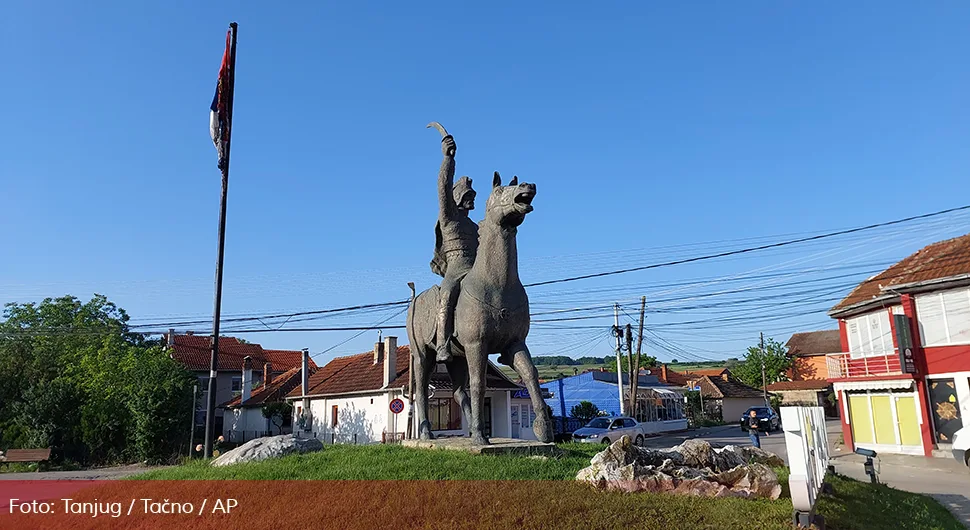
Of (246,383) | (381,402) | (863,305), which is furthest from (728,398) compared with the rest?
(246,383)

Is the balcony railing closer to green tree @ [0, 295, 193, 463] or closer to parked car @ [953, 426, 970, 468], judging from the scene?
parked car @ [953, 426, 970, 468]

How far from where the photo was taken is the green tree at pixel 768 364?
58594 millimetres

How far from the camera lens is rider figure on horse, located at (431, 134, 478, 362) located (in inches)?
346

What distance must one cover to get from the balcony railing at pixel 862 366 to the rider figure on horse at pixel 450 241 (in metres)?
20.1

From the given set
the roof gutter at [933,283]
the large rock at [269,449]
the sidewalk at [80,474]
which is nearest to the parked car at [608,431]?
the roof gutter at [933,283]

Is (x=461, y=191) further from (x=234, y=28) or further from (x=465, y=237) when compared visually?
(x=234, y=28)

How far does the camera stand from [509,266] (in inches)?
319

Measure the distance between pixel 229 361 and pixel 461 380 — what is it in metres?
44.9

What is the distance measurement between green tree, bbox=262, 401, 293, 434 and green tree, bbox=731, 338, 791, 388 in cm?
4226

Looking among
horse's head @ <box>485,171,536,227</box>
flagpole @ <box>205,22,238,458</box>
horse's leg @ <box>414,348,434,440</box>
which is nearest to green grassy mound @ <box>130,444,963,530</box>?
horse's leg @ <box>414,348,434,440</box>

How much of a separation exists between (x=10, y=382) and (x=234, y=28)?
24426 mm

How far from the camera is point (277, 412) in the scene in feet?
114

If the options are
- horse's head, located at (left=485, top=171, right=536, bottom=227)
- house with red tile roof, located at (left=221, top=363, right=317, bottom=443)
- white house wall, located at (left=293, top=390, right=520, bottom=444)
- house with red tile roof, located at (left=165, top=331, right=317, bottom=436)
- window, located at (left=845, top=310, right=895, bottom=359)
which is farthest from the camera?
house with red tile roof, located at (left=165, top=331, right=317, bottom=436)

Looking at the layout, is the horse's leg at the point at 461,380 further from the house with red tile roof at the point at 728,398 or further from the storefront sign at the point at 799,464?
the house with red tile roof at the point at 728,398
